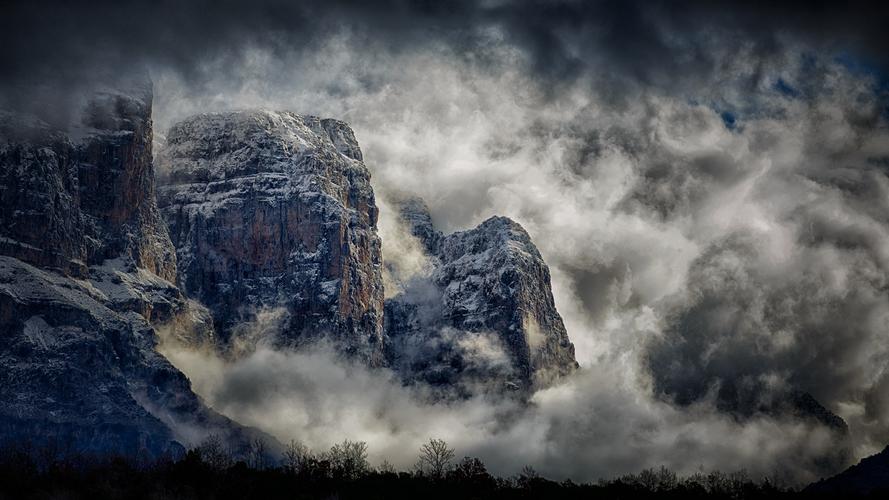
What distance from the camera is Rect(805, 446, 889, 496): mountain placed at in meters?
154

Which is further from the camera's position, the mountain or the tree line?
the mountain

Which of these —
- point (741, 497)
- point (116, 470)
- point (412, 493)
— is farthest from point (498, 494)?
point (116, 470)

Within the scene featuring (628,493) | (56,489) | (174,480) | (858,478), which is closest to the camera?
(56,489)

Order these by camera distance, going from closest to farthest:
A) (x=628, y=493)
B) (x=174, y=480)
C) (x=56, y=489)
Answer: (x=56, y=489) < (x=174, y=480) < (x=628, y=493)

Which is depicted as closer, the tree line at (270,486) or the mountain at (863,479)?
the tree line at (270,486)

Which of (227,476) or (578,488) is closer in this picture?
(227,476)

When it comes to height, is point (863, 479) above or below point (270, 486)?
below

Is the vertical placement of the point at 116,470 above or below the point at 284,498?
above

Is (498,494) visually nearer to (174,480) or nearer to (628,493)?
(628,493)

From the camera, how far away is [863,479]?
159625 mm

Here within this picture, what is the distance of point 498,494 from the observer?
141000 mm

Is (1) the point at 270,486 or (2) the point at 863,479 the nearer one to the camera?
(1) the point at 270,486

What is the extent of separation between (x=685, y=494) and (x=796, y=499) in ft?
48.1

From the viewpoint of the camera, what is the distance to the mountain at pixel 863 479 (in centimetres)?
15351
